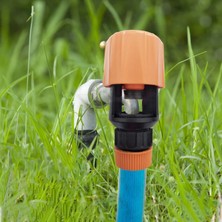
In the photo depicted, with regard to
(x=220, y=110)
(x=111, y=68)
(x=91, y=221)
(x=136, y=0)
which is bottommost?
(x=91, y=221)

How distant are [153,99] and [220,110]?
2.30 ft

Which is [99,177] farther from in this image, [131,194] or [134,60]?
[134,60]

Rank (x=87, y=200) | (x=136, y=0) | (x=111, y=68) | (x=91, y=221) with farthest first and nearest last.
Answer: (x=136, y=0) → (x=87, y=200) → (x=91, y=221) → (x=111, y=68)

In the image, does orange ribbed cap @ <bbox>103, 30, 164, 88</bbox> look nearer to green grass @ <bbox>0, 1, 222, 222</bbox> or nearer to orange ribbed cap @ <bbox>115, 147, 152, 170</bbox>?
orange ribbed cap @ <bbox>115, 147, 152, 170</bbox>

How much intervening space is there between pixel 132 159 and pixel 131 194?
0.08 meters

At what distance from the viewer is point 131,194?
3.79 ft

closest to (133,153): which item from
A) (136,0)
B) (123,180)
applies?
(123,180)

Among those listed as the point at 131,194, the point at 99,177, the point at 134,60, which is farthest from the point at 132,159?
the point at 99,177

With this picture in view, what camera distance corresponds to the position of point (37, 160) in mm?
1527

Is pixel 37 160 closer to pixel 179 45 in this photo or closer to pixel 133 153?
pixel 133 153

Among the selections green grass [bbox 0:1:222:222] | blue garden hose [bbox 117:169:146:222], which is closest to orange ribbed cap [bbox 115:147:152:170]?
blue garden hose [bbox 117:169:146:222]

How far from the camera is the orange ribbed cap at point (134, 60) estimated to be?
1086mm

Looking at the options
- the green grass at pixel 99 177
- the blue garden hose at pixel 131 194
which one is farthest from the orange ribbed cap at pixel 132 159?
the green grass at pixel 99 177

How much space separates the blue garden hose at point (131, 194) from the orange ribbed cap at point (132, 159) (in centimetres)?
2
